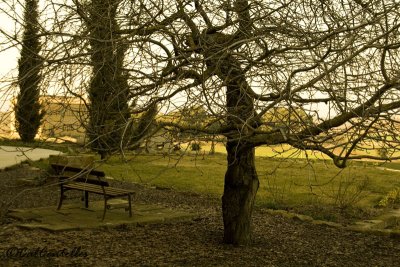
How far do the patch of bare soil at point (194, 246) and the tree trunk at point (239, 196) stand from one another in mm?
178

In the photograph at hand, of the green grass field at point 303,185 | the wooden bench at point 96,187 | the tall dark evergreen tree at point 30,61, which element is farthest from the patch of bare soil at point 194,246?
the tall dark evergreen tree at point 30,61

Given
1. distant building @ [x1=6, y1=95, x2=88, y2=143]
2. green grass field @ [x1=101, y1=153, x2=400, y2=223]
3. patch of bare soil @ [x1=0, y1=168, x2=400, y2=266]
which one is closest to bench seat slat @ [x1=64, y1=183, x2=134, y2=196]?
green grass field @ [x1=101, y1=153, x2=400, y2=223]

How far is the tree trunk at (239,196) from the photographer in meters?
6.23

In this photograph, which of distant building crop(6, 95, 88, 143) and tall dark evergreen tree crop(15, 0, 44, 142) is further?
distant building crop(6, 95, 88, 143)

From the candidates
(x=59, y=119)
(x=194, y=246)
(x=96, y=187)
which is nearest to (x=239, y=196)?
(x=194, y=246)

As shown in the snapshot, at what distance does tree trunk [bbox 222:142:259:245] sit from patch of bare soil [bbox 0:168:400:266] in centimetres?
18

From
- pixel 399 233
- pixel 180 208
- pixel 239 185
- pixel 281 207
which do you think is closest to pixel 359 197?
pixel 281 207

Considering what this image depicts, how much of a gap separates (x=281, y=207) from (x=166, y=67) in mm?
4960

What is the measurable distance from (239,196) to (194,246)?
2.54 ft

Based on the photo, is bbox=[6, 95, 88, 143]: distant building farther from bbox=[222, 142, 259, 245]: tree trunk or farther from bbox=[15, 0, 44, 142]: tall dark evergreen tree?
bbox=[222, 142, 259, 245]: tree trunk

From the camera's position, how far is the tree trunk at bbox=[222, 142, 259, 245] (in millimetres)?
6230

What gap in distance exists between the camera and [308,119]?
14.1ft

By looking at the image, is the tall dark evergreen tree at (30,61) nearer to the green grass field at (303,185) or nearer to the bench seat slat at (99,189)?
the green grass field at (303,185)

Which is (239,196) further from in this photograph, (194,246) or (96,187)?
(96,187)
